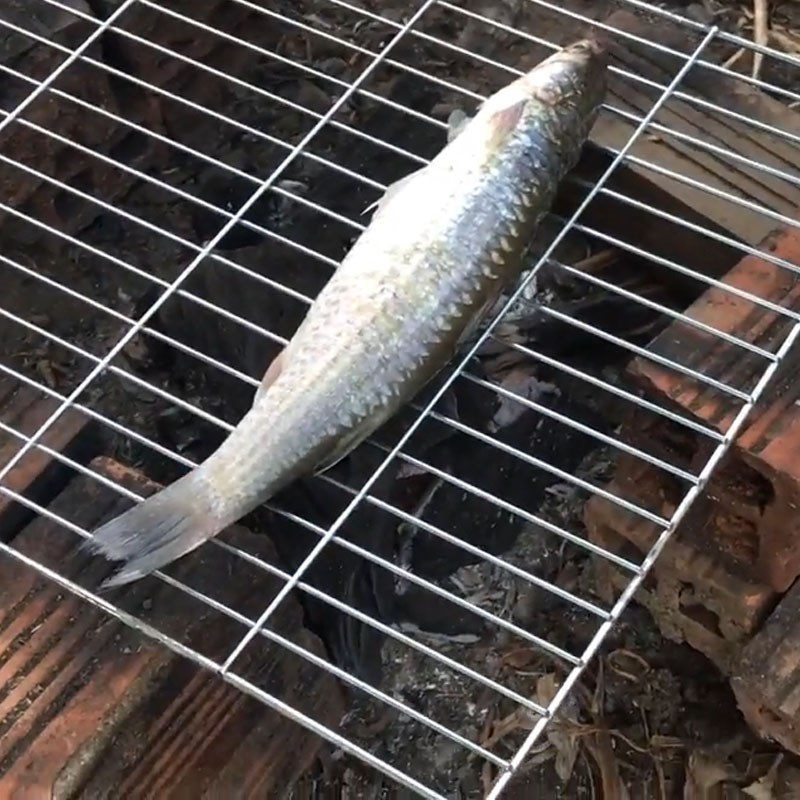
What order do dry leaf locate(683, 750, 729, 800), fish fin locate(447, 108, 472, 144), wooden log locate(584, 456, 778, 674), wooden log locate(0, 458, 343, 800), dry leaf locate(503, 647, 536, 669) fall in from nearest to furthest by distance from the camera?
wooden log locate(0, 458, 343, 800) < wooden log locate(584, 456, 778, 674) < fish fin locate(447, 108, 472, 144) < dry leaf locate(683, 750, 729, 800) < dry leaf locate(503, 647, 536, 669)

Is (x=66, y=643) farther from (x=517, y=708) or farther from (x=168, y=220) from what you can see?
(x=168, y=220)

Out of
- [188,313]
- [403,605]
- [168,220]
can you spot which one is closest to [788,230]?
[403,605]

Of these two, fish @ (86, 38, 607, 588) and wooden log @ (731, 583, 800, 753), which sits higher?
fish @ (86, 38, 607, 588)

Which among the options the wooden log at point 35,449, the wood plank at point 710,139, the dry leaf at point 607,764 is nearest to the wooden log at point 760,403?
the wood plank at point 710,139

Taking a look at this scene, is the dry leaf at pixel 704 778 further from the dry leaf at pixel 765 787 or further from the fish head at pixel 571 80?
the fish head at pixel 571 80

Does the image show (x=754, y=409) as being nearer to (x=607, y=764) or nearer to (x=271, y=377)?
(x=271, y=377)

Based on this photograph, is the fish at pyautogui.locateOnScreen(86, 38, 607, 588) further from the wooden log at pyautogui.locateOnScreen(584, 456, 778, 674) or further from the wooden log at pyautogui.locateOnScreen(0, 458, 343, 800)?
the wooden log at pyautogui.locateOnScreen(584, 456, 778, 674)

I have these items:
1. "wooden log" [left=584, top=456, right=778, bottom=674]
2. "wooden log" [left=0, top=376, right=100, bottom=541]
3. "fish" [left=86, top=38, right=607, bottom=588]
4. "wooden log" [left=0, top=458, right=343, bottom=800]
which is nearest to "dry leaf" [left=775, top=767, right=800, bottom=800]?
"wooden log" [left=584, top=456, right=778, bottom=674]
